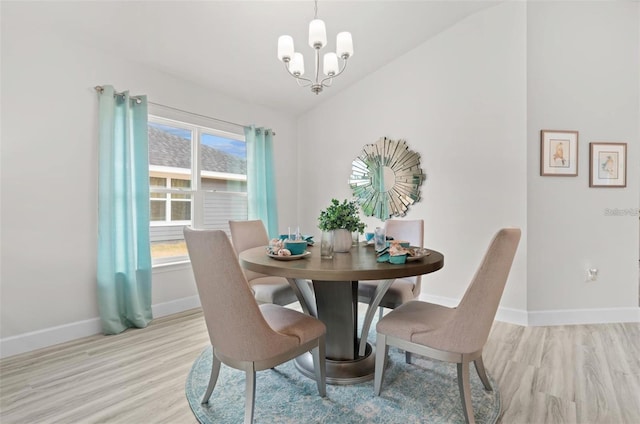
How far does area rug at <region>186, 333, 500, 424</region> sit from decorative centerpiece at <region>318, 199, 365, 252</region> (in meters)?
0.86

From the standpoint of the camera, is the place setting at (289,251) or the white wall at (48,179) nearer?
the place setting at (289,251)

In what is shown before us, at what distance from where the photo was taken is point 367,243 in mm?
2443

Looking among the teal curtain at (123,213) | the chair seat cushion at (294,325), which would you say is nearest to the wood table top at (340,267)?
the chair seat cushion at (294,325)

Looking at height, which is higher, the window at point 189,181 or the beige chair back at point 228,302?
the window at point 189,181

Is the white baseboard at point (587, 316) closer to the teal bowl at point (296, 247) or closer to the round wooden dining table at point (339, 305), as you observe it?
the round wooden dining table at point (339, 305)

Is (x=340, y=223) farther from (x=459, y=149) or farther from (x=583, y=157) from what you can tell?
(x=583, y=157)

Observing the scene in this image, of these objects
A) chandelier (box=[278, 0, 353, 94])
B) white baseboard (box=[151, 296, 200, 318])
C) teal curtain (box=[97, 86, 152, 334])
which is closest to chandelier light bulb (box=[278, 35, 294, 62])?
chandelier (box=[278, 0, 353, 94])

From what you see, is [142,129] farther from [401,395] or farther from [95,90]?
[401,395]

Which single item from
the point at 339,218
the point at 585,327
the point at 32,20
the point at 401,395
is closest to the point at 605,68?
the point at 585,327

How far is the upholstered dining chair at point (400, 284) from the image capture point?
231 cm

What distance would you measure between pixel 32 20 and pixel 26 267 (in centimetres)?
185

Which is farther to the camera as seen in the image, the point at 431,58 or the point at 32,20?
the point at 431,58

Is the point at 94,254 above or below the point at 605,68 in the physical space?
below

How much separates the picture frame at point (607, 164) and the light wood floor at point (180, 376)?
1.37 m
